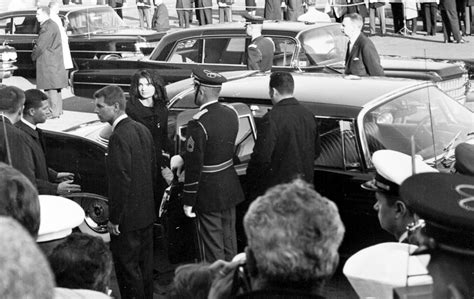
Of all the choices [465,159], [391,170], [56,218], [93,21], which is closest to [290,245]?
[391,170]

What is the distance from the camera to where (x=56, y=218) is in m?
4.14

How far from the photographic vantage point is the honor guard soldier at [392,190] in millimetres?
3764

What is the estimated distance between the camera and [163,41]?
42.0 ft

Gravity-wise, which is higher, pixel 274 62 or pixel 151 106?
pixel 151 106

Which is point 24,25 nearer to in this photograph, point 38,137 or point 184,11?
point 184,11

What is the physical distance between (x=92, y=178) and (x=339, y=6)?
46.6 feet

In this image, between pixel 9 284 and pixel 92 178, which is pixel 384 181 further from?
pixel 92 178

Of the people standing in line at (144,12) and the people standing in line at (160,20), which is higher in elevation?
the people standing in line at (160,20)

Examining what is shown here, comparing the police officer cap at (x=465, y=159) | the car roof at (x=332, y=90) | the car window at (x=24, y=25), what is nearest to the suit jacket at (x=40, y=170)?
the car roof at (x=332, y=90)

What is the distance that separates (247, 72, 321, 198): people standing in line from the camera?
20.9 ft

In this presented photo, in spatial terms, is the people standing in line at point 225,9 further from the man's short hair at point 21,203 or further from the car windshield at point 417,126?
the man's short hair at point 21,203

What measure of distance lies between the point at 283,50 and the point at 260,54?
24.8 inches

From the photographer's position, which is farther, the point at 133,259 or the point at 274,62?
the point at 274,62

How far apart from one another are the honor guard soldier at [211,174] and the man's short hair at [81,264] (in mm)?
2489
